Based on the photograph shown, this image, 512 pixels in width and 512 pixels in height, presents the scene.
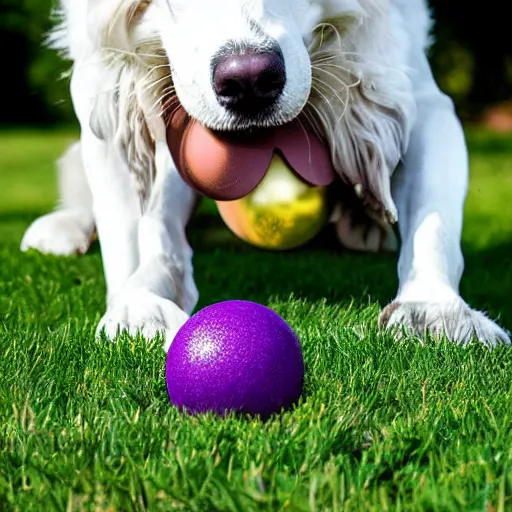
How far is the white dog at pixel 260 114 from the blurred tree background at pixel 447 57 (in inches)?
578

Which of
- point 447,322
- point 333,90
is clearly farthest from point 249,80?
point 447,322

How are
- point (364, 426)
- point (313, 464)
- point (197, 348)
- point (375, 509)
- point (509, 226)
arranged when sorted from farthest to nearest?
point (509, 226), point (197, 348), point (364, 426), point (313, 464), point (375, 509)

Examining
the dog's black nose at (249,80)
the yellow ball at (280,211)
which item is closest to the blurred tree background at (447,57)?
the yellow ball at (280,211)

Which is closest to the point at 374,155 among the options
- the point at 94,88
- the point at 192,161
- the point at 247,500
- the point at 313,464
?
the point at 192,161

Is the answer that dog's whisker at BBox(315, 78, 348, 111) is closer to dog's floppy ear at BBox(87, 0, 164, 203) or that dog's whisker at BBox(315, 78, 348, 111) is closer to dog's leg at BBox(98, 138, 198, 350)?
dog's floppy ear at BBox(87, 0, 164, 203)

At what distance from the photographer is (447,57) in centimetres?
1909

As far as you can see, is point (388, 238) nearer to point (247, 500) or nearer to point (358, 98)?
point (358, 98)

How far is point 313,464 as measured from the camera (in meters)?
2.15

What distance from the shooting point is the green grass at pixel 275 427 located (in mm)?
1991

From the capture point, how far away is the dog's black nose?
2.91m

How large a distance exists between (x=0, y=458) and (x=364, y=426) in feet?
2.72

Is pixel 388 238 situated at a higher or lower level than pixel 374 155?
lower

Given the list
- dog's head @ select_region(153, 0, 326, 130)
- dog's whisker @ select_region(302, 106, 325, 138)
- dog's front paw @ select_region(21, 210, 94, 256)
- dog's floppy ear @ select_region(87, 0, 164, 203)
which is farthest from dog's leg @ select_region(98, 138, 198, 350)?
dog's front paw @ select_region(21, 210, 94, 256)

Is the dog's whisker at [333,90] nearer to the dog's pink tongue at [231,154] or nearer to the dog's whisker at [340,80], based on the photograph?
the dog's whisker at [340,80]
